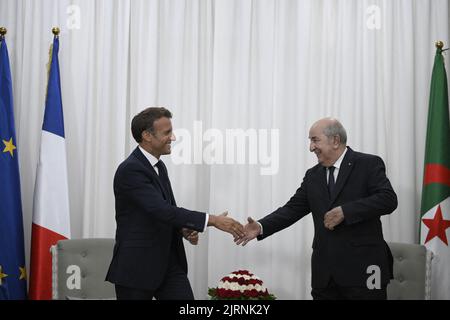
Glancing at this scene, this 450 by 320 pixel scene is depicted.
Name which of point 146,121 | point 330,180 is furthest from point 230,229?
point 146,121

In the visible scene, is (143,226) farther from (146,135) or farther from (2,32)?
(2,32)

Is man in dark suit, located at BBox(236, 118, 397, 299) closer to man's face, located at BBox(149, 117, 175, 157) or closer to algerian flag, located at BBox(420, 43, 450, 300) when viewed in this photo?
man's face, located at BBox(149, 117, 175, 157)

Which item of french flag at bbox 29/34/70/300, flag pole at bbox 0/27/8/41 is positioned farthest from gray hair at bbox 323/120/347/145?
flag pole at bbox 0/27/8/41

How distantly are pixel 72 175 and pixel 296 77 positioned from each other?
2.10 metres

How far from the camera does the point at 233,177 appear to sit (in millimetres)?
5012

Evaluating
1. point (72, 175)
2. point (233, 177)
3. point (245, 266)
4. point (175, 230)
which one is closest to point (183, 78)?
point (233, 177)

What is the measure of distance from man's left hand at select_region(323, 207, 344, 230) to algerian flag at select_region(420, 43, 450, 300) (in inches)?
60.8

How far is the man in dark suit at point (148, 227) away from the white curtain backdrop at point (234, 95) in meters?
1.55

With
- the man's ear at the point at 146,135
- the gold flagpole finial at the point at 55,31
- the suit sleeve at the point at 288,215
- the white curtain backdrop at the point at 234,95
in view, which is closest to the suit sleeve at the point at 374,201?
the suit sleeve at the point at 288,215

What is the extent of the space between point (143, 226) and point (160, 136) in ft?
1.78

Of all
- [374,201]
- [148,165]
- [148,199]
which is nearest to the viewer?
[148,199]

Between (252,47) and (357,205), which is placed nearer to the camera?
(357,205)

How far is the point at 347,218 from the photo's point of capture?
138 inches

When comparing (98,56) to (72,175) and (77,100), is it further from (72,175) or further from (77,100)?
(72,175)
